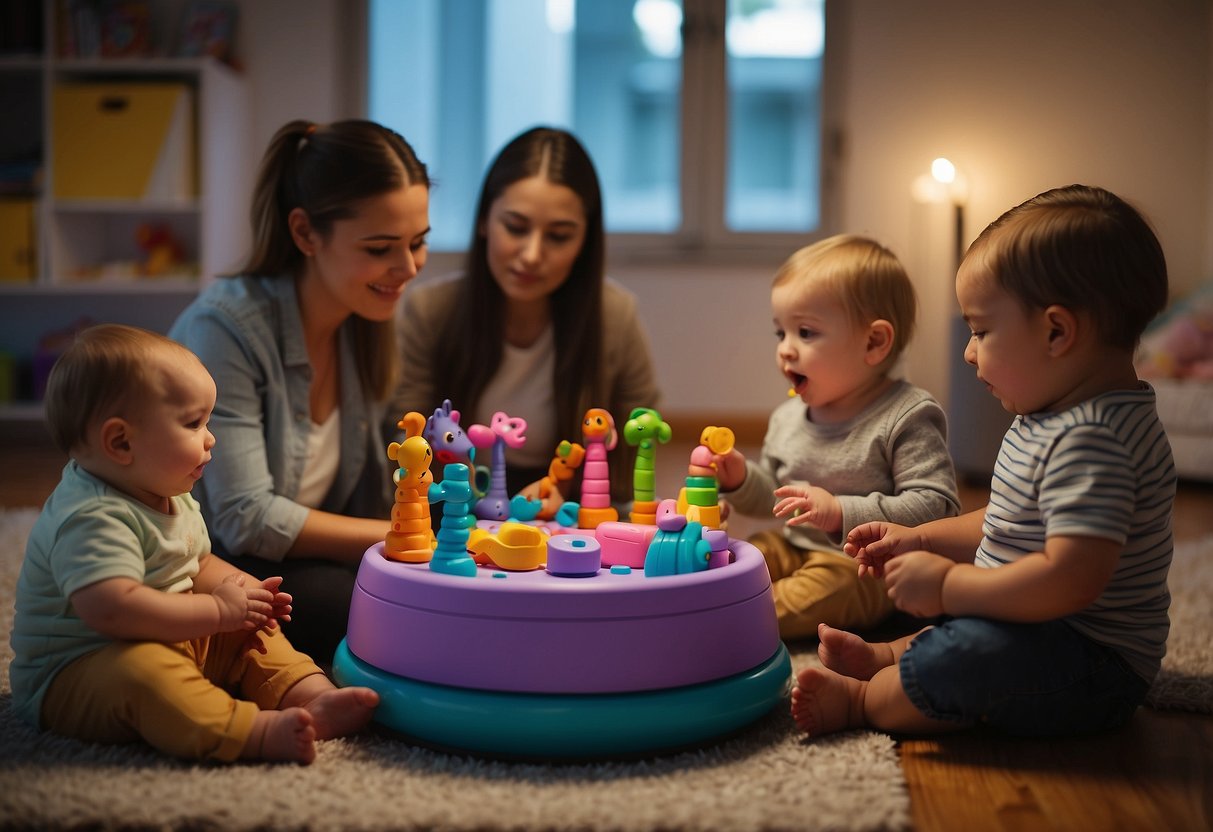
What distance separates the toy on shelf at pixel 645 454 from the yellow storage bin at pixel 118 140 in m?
2.93

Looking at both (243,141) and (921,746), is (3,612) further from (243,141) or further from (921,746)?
(243,141)

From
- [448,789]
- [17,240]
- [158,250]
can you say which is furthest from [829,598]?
[17,240]

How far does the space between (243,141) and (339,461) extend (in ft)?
9.10

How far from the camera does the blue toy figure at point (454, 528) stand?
1.15 meters

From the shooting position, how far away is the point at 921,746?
118 cm

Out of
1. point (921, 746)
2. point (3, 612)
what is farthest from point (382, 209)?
point (921, 746)

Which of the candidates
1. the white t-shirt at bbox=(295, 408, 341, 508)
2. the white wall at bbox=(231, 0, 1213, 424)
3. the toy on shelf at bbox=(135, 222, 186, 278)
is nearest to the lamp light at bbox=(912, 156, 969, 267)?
the white wall at bbox=(231, 0, 1213, 424)

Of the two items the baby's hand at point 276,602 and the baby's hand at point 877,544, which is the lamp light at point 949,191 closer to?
the baby's hand at point 877,544

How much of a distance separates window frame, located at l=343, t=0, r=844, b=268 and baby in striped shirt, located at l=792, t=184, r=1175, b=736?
9.93 feet

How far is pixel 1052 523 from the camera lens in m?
1.08

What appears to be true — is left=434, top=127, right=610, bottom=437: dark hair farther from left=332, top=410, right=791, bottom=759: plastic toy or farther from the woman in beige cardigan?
left=332, top=410, right=791, bottom=759: plastic toy

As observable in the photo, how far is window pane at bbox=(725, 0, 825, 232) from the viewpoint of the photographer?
4.09 metres

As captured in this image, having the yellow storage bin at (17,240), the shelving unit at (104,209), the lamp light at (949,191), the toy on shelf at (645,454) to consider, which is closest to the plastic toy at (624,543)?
the toy on shelf at (645,454)

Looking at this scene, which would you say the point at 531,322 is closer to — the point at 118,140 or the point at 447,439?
the point at 447,439
